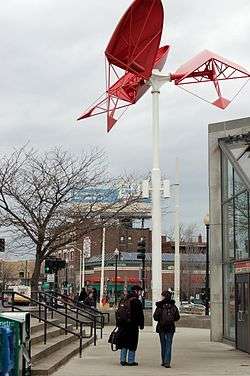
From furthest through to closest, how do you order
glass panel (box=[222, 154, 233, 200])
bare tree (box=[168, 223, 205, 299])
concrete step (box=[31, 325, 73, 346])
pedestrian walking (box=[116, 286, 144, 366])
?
1. bare tree (box=[168, 223, 205, 299])
2. glass panel (box=[222, 154, 233, 200])
3. concrete step (box=[31, 325, 73, 346])
4. pedestrian walking (box=[116, 286, 144, 366])

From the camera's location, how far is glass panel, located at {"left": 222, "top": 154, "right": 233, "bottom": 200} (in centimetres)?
2180

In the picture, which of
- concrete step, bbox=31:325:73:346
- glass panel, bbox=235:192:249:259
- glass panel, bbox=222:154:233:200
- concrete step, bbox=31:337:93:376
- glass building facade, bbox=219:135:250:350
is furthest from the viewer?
glass panel, bbox=222:154:233:200

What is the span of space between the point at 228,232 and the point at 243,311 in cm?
351

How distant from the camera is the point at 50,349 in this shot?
16.2 m

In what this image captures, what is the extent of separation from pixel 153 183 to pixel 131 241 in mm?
106785

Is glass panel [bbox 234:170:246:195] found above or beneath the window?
above

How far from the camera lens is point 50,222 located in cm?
3002

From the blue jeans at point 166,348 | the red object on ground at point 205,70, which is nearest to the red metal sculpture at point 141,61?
the red object on ground at point 205,70

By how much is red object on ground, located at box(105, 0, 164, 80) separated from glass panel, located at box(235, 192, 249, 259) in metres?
10.0

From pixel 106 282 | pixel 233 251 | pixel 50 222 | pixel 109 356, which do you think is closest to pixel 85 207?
pixel 50 222

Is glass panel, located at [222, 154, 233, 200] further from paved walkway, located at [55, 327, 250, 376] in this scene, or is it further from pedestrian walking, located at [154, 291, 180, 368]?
pedestrian walking, located at [154, 291, 180, 368]

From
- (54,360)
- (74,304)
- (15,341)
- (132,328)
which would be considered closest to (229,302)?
(74,304)

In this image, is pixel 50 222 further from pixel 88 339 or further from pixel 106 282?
pixel 106 282

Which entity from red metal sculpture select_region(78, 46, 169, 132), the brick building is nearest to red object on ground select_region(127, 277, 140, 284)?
the brick building
